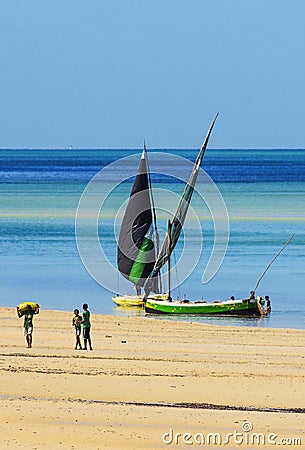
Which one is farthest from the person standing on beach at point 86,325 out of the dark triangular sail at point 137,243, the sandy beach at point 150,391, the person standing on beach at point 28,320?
the dark triangular sail at point 137,243

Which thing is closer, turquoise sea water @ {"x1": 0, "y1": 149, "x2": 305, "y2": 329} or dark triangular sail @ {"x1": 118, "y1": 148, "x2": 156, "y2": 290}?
turquoise sea water @ {"x1": 0, "y1": 149, "x2": 305, "y2": 329}

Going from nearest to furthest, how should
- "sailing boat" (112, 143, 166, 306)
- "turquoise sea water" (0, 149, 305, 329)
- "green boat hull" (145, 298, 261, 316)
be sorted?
1. "green boat hull" (145, 298, 261, 316)
2. "turquoise sea water" (0, 149, 305, 329)
3. "sailing boat" (112, 143, 166, 306)

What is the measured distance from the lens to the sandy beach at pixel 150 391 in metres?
14.6

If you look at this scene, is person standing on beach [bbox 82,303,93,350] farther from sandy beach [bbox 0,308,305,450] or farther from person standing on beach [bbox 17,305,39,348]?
person standing on beach [bbox 17,305,39,348]

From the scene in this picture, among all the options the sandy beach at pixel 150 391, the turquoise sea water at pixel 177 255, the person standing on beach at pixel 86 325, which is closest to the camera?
the sandy beach at pixel 150 391

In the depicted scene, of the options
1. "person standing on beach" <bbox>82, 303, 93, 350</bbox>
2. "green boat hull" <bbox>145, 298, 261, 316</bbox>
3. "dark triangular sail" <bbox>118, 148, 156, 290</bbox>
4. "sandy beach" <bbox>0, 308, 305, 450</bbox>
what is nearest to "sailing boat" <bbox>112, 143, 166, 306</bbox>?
"dark triangular sail" <bbox>118, 148, 156, 290</bbox>

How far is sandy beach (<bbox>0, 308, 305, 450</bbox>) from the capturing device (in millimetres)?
14594

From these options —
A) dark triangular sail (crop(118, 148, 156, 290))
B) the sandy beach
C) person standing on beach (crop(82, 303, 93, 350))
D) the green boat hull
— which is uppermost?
dark triangular sail (crop(118, 148, 156, 290))

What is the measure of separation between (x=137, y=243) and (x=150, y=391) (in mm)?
23141

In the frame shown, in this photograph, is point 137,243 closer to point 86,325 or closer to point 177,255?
point 177,255

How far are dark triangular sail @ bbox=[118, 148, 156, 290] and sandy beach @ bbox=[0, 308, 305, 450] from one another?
13159 mm

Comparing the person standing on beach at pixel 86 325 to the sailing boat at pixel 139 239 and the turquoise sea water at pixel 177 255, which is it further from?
the sailing boat at pixel 139 239

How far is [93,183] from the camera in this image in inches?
5059

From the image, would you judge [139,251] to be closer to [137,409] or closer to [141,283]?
[141,283]
